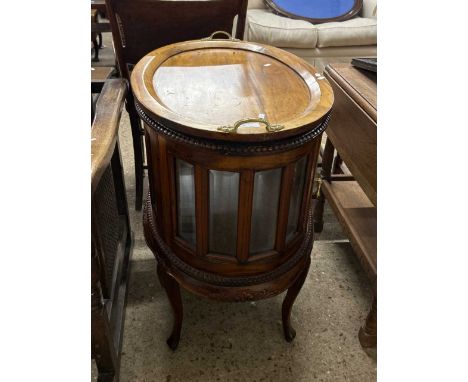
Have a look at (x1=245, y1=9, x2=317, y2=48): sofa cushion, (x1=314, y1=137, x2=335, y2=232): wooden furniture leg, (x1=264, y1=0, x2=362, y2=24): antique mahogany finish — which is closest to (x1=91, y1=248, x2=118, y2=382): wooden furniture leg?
(x1=314, y1=137, x2=335, y2=232): wooden furniture leg

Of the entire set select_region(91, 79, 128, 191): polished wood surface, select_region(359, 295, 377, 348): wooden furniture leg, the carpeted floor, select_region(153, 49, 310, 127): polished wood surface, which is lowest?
the carpeted floor

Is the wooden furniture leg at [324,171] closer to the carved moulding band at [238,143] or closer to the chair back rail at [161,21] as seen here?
the chair back rail at [161,21]

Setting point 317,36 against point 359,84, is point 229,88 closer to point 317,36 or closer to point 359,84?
point 359,84

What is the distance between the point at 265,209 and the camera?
1.00 meters

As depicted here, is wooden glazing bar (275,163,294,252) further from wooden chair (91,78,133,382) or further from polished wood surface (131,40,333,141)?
wooden chair (91,78,133,382)

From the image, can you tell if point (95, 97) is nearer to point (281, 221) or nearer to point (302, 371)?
point (281, 221)

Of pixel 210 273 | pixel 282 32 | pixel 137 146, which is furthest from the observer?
pixel 282 32

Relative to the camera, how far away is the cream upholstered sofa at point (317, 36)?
9.57ft

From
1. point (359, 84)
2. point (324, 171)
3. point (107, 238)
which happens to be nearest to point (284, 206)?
point (107, 238)

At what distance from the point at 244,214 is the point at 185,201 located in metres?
0.16

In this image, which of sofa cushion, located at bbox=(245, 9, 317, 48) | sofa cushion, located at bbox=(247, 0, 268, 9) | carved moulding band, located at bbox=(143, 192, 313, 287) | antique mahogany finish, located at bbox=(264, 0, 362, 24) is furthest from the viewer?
sofa cushion, located at bbox=(247, 0, 268, 9)

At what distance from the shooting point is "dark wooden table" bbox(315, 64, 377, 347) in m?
1.31

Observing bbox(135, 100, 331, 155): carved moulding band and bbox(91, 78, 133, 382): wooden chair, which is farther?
bbox(91, 78, 133, 382): wooden chair

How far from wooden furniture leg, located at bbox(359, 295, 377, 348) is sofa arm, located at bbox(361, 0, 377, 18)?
8.78 ft
